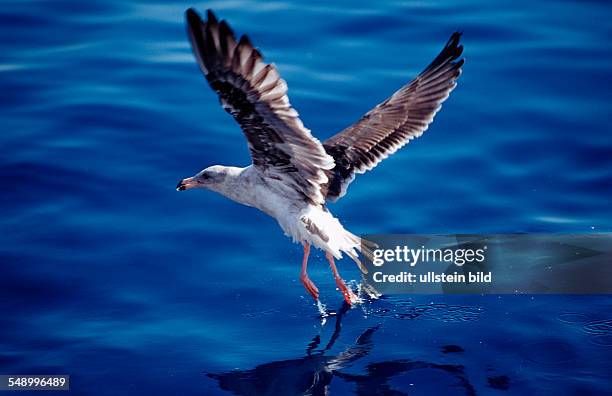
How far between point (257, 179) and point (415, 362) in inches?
78.0

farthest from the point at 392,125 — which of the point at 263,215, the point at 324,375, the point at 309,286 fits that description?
the point at 324,375

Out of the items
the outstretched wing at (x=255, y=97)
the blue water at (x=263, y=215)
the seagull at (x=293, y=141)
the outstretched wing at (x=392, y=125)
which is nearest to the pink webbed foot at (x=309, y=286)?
the seagull at (x=293, y=141)

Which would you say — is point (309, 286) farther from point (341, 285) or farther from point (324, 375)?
point (324, 375)

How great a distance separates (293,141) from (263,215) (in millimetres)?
2874

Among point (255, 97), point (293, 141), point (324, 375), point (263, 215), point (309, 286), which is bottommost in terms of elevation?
point (324, 375)

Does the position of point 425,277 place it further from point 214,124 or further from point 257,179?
A: point 214,124

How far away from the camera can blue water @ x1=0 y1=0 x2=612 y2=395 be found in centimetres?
752

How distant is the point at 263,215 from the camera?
9.85m

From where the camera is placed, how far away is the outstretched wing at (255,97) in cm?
632

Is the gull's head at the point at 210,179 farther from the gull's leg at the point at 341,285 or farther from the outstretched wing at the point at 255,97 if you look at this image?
the gull's leg at the point at 341,285

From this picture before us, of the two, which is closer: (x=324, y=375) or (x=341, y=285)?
(x=324, y=375)

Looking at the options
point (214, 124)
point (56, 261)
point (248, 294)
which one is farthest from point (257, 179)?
point (214, 124)

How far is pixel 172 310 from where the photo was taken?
27.2 ft

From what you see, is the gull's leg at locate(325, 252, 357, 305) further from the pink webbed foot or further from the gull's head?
the gull's head
